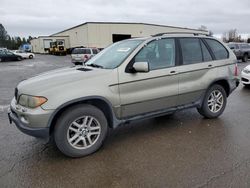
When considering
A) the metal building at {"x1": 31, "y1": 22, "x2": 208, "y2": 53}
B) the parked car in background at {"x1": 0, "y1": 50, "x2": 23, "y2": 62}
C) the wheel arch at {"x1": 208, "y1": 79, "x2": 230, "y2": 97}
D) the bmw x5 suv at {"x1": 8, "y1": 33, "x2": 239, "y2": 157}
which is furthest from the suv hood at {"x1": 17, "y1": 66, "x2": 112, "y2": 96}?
the metal building at {"x1": 31, "y1": 22, "x2": 208, "y2": 53}

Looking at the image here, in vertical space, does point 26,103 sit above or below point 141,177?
above

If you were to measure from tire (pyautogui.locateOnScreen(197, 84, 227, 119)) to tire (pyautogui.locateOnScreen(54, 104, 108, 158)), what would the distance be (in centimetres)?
237

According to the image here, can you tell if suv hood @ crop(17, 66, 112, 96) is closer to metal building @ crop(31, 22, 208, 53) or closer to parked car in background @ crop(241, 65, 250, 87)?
parked car in background @ crop(241, 65, 250, 87)

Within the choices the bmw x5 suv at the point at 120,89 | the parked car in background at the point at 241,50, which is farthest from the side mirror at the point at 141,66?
the parked car in background at the point at 241,50

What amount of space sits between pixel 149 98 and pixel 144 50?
0.83 metres

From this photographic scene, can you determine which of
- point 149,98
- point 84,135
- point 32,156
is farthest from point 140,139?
point 32,156

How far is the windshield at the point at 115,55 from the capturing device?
3.96 metres

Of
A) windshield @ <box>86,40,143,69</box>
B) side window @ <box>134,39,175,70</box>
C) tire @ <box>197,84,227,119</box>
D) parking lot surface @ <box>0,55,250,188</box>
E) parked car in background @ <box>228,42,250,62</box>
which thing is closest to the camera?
parking lot surface @ <box>0,55,250,188</box>

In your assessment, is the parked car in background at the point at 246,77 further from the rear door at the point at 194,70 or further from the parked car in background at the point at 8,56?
the parked car in background at the point at 8,56

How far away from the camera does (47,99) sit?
322 centimetres

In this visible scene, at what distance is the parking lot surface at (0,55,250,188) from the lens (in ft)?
9.71

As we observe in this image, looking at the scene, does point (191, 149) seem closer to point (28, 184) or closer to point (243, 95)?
point (28, 184)

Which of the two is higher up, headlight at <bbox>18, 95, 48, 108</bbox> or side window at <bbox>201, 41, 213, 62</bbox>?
side window at <bbox>201, 41, 213, 62</bbox>

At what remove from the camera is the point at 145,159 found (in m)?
3.47
